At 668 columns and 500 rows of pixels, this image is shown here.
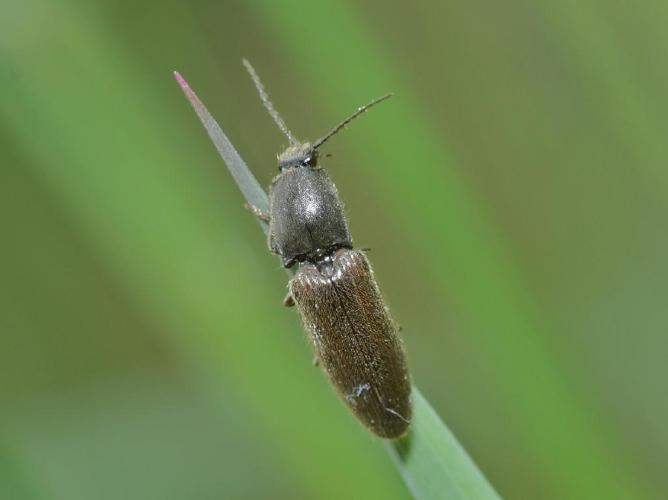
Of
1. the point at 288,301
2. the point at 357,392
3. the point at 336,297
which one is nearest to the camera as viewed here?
the point at 357,392

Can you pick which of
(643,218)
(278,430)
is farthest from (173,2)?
(643,218)

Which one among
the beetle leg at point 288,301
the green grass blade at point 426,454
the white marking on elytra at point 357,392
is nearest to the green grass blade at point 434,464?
the green grass blade at point 426,454

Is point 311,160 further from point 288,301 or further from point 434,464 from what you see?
point 434,464

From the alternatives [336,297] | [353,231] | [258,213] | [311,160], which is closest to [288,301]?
[336,297]

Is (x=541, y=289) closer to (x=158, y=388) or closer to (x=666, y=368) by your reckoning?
(x=666, y=368)

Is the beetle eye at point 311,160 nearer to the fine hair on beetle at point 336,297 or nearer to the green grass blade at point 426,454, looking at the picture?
the fine hair on beetle at point 336,297

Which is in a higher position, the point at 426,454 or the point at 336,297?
the point at 336,297

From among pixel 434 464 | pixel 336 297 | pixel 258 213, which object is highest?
pixel 258 213

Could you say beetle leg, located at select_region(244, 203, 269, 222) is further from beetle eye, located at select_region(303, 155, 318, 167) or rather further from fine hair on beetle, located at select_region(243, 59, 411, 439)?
beetle eye, located at select_region(303, 155, 318, 167)
